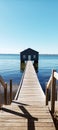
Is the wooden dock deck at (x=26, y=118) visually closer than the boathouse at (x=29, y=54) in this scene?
Yes

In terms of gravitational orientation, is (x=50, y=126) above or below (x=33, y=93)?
above

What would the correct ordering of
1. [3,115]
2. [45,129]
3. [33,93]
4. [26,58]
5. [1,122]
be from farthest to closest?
[26,58]
[33,93]
[3,115]
[1,122]
[45,129]

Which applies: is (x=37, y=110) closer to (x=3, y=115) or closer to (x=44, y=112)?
(x=44, y=112)

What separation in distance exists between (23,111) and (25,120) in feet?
2.62

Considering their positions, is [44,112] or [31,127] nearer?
[31,127]

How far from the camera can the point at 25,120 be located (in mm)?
4742

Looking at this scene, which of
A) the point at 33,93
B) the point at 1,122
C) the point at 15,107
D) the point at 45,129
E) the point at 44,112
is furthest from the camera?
the point at 33,93

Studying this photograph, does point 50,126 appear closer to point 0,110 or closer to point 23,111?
point 23,111

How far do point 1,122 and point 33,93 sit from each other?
5466 millimetres

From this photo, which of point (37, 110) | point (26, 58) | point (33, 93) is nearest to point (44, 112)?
point (37, 110)

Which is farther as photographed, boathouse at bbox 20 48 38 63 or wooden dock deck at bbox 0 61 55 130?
boathouse at bbox 20 48 38 63

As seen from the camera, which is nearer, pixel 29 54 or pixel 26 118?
pixel 26 118

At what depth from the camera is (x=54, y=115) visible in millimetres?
5148

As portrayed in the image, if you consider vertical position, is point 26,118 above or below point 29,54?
above
